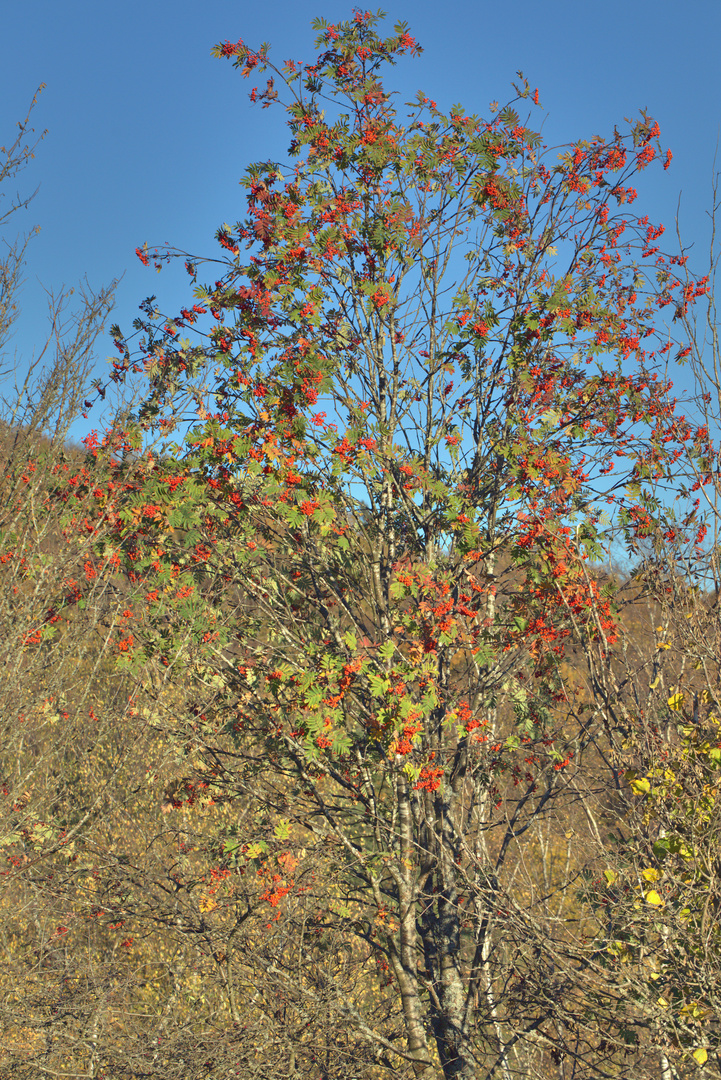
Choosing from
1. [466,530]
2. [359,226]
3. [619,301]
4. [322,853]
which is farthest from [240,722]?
[619,301]

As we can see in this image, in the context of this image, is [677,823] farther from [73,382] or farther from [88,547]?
[73,382]

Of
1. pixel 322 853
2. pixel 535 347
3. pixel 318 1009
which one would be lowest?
pixel 318 1009

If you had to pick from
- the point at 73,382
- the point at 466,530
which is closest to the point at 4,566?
the point at 73,382

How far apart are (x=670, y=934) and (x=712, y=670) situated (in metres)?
1.56

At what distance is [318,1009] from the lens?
5.20 m

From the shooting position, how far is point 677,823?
11.2 feet

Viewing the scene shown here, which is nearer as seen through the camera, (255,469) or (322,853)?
(255,469)

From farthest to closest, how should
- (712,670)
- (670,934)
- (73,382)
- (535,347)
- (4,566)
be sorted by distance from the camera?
(73,382) → (4,566) → (535,347) → (712,670) → (670,934)

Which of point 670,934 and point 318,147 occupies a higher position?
point 318,147

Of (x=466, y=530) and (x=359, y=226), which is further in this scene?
(x=359, y=226)

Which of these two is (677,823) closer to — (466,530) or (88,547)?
(466,530)

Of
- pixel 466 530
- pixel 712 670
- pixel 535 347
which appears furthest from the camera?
pixel 535 347

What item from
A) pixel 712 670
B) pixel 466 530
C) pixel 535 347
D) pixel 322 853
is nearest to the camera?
pixel 712 670

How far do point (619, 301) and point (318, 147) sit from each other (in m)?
2.99
